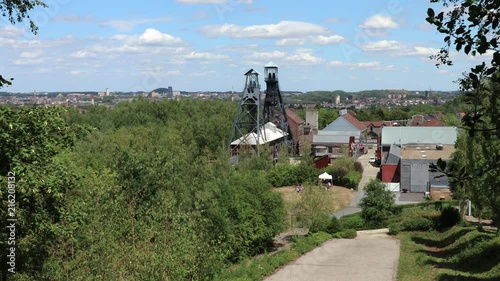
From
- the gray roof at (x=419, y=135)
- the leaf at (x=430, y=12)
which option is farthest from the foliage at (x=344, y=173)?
the leaf at (x=430, y=12)

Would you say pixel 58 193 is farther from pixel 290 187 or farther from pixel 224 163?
pixel 290 187

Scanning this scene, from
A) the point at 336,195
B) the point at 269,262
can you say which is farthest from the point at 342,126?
the point at 269,262

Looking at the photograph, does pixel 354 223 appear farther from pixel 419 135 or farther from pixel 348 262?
pixel 419 135

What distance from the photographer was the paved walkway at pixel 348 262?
60.6 ft

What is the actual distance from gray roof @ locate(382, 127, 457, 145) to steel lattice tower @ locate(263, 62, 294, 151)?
11323 millimetres

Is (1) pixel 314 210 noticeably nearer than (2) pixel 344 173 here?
Yes

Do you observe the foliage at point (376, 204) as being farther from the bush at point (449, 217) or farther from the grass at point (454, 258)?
the grass at point (454, 258)

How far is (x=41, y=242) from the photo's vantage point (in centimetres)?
955

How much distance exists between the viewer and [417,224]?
2762 centimetres

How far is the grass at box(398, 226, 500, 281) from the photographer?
15.9 meters

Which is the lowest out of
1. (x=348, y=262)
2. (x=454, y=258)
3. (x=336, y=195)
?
(x=336, y=195)

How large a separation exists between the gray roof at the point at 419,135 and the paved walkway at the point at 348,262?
32.1 metres

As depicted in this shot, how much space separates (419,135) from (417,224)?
104 feet

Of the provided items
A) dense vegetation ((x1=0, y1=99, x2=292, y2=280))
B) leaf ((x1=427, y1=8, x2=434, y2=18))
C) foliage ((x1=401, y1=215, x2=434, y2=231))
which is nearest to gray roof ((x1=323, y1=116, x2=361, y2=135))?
foliage ((x1=401, y1=215, x2=434, y2=231))
